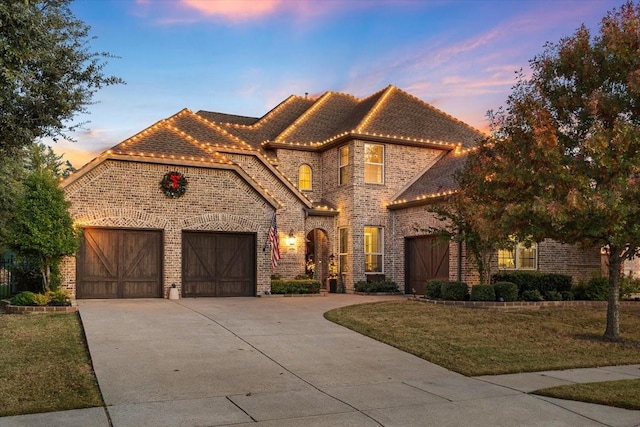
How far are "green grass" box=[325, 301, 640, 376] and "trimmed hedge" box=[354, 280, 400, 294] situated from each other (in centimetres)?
576

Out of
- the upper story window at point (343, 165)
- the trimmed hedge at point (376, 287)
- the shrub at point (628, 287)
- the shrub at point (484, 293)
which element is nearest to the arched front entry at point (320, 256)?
the upper story window at point (343, 165)

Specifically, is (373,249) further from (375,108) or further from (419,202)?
(375,108)

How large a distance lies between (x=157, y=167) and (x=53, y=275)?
464cm

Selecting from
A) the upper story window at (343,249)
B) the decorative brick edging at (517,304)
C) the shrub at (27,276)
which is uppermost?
the upper story window at (343,249)

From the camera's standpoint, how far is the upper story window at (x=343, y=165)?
25609 millimetres

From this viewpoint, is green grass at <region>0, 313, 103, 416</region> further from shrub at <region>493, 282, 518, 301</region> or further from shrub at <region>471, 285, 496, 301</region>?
shrub at <region>493, 282, 518, 301</region>

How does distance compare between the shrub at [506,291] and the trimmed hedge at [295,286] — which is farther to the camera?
the trimmed hedge at [295,286]

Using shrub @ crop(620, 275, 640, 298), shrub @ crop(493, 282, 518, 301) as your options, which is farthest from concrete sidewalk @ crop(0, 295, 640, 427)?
shrub @ crop(620, 275, 640, 298)

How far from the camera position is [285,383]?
8766mm

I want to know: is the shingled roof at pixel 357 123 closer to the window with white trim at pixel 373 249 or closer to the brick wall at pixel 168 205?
the window with white trim at pixel 373 249

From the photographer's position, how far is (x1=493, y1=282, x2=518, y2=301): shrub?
1820cm

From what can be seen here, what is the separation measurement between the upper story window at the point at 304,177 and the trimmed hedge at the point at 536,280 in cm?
1004

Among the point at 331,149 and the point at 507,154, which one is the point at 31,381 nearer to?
the point at 507,154

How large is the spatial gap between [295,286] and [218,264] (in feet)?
9.45
